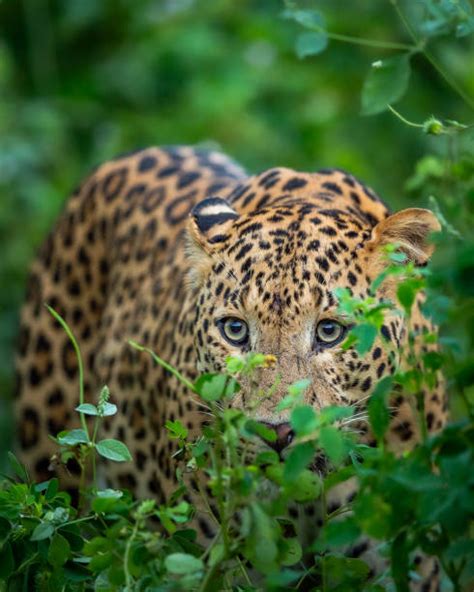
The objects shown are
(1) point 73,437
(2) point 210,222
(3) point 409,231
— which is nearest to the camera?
(1) point 73,437

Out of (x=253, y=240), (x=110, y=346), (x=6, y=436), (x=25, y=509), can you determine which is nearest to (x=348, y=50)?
(x=6, y=436)

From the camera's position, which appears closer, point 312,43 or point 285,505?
point 285,505

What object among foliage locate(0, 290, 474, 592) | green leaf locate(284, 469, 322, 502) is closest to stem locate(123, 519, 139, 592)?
foliage locate(0, 290, 474, 592)

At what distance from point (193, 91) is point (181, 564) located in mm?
7636

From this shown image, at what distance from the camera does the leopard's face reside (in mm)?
4703

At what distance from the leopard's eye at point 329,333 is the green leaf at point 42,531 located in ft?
3.73

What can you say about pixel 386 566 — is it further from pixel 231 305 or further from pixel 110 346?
pixel 110 346

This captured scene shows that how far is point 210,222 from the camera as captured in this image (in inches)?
213

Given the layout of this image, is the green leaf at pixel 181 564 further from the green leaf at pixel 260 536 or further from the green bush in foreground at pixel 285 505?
the green leaf at pixel 260 536

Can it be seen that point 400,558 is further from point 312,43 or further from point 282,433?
point 312,43

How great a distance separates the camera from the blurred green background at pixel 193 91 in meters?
10.3

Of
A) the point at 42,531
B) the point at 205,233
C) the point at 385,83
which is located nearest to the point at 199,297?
the point at 205,233

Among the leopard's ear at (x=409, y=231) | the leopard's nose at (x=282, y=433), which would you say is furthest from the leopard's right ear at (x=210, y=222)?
the leopard's nose at (x=282, y=433)

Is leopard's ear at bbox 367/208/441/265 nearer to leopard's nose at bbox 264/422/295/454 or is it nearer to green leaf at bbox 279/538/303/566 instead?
leopard's nose at bbox 264/422/295/454
